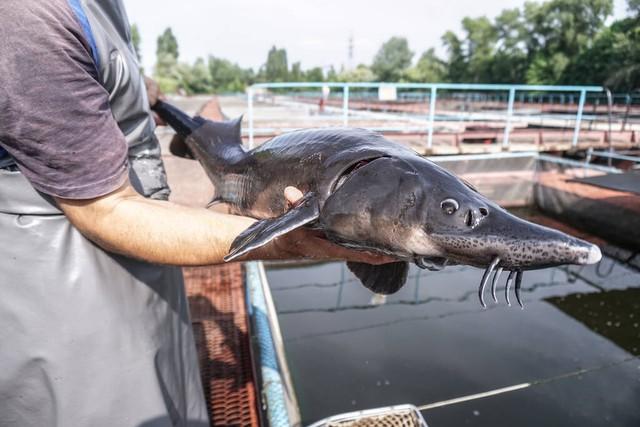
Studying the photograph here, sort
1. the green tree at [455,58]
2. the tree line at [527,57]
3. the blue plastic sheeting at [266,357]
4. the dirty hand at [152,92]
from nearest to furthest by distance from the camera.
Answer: the blue plastic sheeting at [266,357]
the dirty hand at [152,92]
the tree line at [527,57]
the green tree at [455,58]

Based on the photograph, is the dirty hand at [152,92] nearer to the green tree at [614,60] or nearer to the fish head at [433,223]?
the fish head at [433,223]

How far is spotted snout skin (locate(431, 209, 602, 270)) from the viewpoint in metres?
0.94

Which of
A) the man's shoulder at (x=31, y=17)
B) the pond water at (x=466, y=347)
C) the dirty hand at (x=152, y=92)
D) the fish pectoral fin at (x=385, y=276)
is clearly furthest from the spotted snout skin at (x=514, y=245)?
the pond water at (x=466, y=347)

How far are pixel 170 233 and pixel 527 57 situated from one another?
189 ft

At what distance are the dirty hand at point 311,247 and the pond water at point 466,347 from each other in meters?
2.54

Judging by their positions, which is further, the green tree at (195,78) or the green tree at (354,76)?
the green tree at (195,78)

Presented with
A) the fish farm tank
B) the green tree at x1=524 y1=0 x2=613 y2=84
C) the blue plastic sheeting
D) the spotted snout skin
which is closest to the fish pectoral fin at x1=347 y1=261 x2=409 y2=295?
the spotted snout skin

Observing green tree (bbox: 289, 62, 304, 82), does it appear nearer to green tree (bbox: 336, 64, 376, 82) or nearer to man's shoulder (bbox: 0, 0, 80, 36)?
green tree (bbox: 336, 64, 376, 82)

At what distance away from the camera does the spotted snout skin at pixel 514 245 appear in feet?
3.08

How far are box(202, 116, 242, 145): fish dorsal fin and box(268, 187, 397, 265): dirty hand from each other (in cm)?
101

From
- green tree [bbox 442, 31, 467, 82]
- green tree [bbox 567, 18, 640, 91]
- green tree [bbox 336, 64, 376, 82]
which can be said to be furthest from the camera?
green tree [bbox 336, 64, 376, 82]

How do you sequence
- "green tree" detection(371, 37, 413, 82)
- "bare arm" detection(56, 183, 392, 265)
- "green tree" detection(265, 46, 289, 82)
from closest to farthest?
"bare arm" detection(56, 183, 392, 265) < "green tree" detection(265, 46, 289, 82) < "green tree" detection(371, 37, 413, 82)

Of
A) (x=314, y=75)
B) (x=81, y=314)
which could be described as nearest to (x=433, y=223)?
(x=81, y=314)

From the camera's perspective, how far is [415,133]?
414 inches
